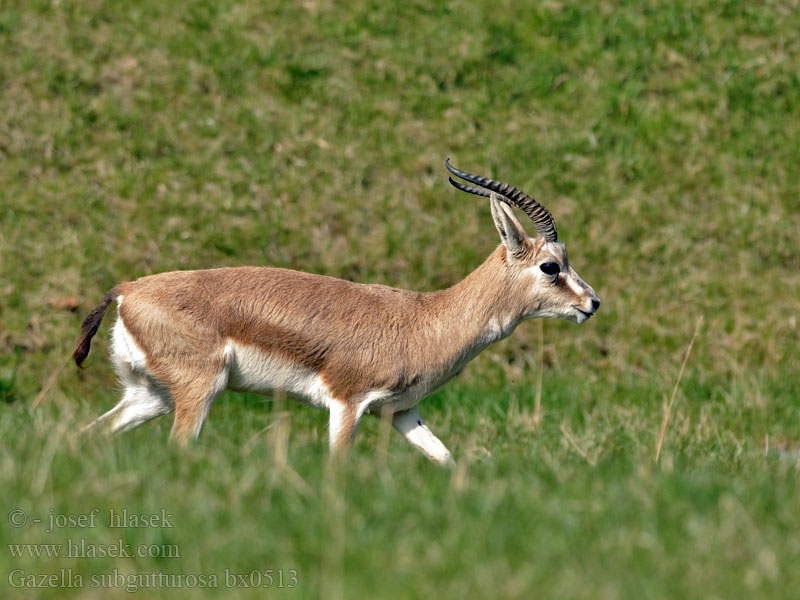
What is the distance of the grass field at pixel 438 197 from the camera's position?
7848 millimetres

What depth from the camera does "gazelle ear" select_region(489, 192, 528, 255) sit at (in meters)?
7.69

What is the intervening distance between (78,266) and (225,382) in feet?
16.1

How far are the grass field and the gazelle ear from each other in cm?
137

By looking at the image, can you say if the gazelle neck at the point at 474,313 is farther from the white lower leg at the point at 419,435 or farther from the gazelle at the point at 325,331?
the white lower leg at the point at 419,435

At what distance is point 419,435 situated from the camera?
752cm

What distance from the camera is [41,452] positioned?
213 inches

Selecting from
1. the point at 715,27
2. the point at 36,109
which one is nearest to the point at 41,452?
the point at 36,109

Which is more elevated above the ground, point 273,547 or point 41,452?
point 273,547

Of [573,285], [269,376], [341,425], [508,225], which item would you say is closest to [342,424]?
[341,425]

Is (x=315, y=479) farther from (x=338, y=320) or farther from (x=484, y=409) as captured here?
(x=484, y=409)

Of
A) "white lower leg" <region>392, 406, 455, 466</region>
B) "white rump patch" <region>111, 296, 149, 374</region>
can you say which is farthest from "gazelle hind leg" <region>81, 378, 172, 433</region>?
"white lower leg" <region>392, 406, 455, 466</region>

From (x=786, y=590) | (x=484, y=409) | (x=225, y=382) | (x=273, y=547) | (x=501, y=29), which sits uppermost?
(x=501, y=29)

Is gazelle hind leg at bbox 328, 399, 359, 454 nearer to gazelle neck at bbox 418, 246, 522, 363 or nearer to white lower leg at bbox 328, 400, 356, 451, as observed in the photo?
white lower leg at bbox 328, 400, 356, 451

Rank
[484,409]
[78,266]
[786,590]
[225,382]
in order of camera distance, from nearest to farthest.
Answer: [786,590] → [225,382] → [484,409] → [78,266]
